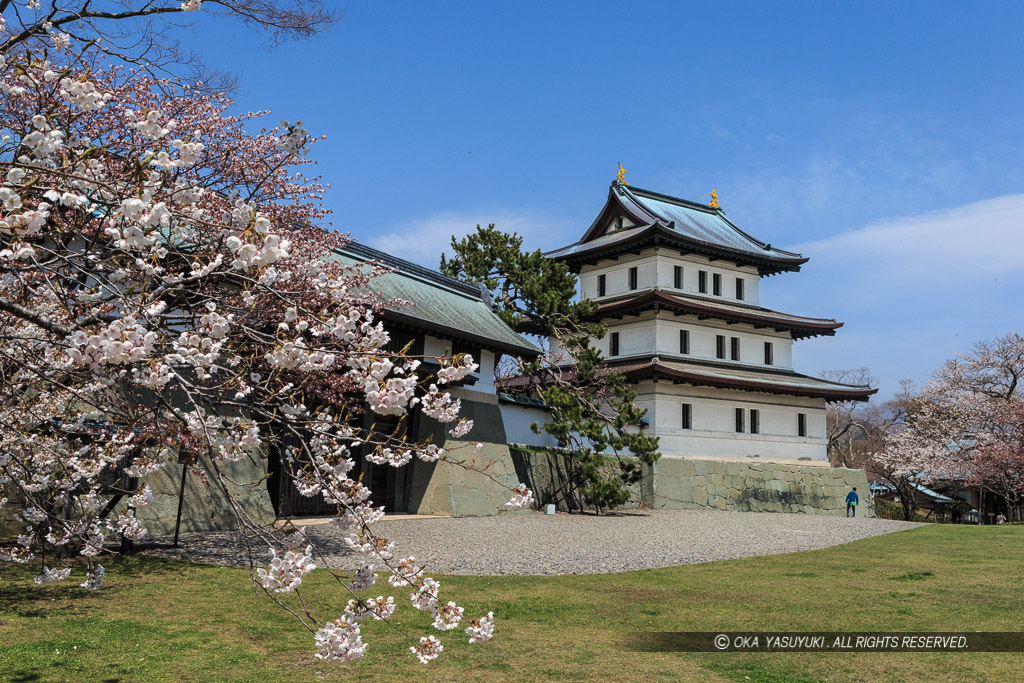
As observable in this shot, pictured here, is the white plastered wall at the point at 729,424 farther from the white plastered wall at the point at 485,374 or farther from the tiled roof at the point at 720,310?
the white plastered wall at the point at 485,374

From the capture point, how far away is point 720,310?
102 feet

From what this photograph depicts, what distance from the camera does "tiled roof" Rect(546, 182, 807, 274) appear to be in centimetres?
3172

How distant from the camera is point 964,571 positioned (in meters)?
11.9

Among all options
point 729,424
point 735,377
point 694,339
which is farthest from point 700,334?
point 729,424

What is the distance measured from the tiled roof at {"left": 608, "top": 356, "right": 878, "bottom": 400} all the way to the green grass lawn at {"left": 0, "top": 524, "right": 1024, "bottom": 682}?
54.9 feet

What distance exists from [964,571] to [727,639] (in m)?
7.15

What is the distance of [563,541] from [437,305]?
7.34 metres

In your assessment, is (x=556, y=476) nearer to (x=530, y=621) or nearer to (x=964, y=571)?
(x=964, y=571)

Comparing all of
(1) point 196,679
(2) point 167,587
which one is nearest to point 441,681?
(1) point 196,679

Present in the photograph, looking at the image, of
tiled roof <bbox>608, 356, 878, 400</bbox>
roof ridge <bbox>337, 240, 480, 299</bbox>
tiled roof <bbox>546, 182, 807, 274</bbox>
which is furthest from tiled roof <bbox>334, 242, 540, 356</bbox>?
tiled roof <bbox>546, 182, 807, 274</bbox>

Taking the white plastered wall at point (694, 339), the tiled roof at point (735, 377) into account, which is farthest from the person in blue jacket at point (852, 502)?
the white plastered wall at point (694, 339)

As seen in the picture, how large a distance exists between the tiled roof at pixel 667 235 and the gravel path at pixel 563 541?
13252mm

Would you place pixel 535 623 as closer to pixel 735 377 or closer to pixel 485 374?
pixel 485 374

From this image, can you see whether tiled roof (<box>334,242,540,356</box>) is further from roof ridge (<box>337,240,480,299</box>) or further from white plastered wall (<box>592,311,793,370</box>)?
white plastered wall (<box>592,311,793,370</box>)
